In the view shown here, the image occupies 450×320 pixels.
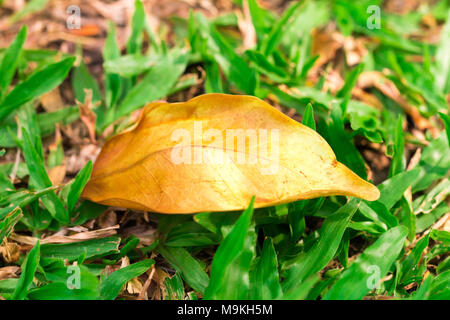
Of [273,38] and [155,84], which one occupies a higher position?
[273,38]

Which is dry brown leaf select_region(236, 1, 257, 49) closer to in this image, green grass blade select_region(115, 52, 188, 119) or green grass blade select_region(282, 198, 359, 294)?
green grass blade select_region(115, 52, 188, 119)

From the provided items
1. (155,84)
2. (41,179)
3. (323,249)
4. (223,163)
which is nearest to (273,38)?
(155,84)

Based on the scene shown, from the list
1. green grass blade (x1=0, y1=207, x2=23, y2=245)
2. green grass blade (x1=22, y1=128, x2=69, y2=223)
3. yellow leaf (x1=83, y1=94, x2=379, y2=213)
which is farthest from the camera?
green grass blade (x1=22, y1=128, x2=69, y2=223)

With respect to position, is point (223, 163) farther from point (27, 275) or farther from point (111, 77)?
point (111, 77)

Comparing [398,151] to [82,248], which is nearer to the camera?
[82,248]

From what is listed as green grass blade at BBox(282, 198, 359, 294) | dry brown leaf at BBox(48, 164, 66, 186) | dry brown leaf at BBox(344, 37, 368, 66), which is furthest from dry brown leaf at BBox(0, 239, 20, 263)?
dry brown leaf at BBox(344, 37, 368, 66)
